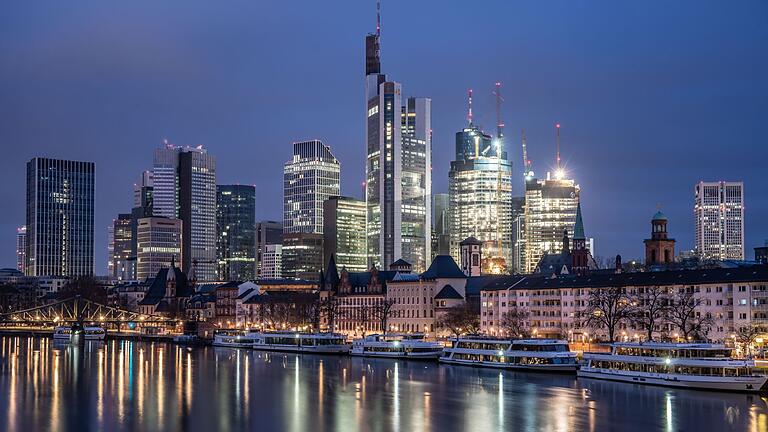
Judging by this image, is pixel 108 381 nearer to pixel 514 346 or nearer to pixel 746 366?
pixel 514 346

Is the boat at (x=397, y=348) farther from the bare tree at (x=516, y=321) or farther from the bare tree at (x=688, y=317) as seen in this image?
the bare tree at (x=688, y=317)

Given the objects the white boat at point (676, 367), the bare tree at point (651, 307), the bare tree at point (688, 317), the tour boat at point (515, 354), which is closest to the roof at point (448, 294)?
the bare tree at point (651, 307)

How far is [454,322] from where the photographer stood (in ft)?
600

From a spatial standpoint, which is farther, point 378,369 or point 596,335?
point 596,335

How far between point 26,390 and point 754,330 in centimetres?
9086

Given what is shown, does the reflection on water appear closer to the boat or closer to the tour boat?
the tour boat

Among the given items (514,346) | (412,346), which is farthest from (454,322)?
(514,346)

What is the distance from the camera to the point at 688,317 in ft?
474

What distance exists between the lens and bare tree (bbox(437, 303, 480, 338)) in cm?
18238

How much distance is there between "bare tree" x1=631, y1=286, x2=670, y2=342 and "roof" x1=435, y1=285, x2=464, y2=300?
43.6 metres

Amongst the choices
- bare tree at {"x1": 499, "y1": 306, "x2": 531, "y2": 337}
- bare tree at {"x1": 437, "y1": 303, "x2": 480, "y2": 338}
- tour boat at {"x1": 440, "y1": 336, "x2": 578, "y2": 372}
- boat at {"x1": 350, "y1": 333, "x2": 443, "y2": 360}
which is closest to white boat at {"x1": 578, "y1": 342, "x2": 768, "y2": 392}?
tour boat at {"x1": 440, "y1": 336, "x2": 578, "y2": 372}

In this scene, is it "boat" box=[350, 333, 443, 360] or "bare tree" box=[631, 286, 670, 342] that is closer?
"bare tree" box=[631, 286, 670, 342]

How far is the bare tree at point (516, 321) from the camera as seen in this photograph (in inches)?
6732

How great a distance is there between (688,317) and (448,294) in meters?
58.5
